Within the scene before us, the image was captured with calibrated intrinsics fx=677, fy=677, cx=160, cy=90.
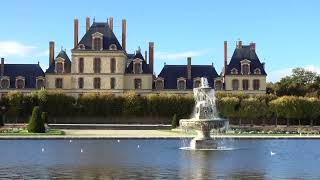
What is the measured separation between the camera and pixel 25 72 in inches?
2628

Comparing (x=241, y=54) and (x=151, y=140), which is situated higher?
(x=241, y=54)

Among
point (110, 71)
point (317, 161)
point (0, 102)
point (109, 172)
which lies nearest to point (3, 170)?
point (109, 172)

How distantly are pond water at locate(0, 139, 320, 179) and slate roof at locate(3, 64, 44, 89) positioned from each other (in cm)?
4032

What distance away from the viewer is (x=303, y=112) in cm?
5791

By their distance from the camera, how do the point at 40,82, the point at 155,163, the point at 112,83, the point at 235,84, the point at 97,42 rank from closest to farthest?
the point at 155,163 < the point at 97,42 < the point at 112,83 < the point at 40,82 < the point at 235,84

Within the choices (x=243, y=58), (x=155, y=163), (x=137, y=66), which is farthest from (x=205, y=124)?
(x=243, y=58)

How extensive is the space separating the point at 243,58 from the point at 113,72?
13.0 metres

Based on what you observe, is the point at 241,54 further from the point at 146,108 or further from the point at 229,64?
the point at 146,108

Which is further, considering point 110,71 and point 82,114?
point 110,71

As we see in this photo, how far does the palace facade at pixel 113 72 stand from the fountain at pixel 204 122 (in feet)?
120

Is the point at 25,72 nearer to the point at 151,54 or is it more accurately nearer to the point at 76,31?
the point at 76,31

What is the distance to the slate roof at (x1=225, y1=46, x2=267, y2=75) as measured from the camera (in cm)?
6669

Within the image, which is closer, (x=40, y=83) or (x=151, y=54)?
(x=40, y=83)

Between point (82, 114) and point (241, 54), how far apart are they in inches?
685
